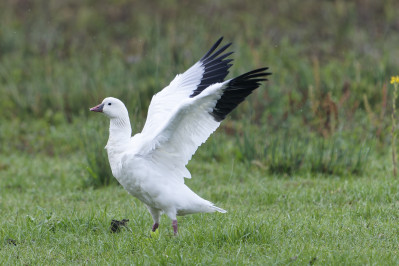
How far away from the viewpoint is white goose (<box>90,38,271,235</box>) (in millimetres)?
4820

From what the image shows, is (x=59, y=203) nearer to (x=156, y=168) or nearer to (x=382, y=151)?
(x=156, y=168)

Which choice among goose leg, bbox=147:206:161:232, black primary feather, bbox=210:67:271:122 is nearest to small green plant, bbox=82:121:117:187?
goose leg, bbox=147:206:161:232

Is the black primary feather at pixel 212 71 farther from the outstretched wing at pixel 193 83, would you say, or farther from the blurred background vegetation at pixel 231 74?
the blurred background vegetation at pixel 231 74

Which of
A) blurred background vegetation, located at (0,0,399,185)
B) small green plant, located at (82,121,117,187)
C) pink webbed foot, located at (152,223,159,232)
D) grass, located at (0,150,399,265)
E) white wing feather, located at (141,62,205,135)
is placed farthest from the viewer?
blurred background vegetation, located at (0,0,399,185)

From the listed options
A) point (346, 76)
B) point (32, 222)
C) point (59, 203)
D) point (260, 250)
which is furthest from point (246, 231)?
point (346, 76)

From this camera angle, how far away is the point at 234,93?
486 centimetres

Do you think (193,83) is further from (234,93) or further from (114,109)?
(234,93)

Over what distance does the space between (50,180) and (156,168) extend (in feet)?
10.7

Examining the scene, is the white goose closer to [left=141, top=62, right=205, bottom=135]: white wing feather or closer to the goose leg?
the goose leg

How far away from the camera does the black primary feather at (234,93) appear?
4.78m

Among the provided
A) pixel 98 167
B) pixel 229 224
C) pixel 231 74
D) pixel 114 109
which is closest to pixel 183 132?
pixel 114 109

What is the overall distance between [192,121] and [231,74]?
16.4ft

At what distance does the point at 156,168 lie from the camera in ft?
17.1

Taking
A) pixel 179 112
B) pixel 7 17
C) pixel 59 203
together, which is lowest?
pixel 59 203
